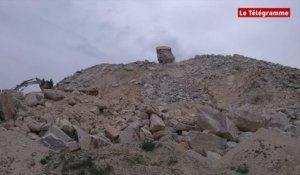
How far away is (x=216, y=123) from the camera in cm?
1255

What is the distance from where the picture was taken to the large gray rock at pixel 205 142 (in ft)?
37.7

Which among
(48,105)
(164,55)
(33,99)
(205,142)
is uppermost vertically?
(164,55)

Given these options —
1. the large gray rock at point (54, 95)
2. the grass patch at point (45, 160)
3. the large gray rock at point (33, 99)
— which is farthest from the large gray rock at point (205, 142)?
the large gray rock at point (33, 99)

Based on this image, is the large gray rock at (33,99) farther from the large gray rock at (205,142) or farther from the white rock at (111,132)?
the large gray rock at (205,142)

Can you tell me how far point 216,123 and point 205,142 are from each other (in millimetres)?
1047

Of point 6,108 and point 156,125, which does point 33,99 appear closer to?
point 6,108

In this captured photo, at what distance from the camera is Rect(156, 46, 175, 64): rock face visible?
2235 centimetres

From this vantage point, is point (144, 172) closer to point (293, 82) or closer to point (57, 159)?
point (57, 159)

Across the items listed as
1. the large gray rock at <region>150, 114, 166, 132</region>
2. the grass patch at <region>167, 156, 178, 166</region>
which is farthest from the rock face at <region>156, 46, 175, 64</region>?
the grass patch at <region>167, 156, 178, 166</region>

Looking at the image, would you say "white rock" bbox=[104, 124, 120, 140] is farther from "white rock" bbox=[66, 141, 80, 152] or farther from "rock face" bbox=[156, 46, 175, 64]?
"rock face" bbox=[156, 46, 175, 64]

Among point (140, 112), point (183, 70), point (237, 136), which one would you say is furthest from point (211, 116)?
point (183, 70)

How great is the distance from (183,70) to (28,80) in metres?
7.04

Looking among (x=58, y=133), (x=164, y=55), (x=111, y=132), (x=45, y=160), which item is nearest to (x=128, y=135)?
(x=111, y=132)

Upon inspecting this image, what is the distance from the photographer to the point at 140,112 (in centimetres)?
1314
